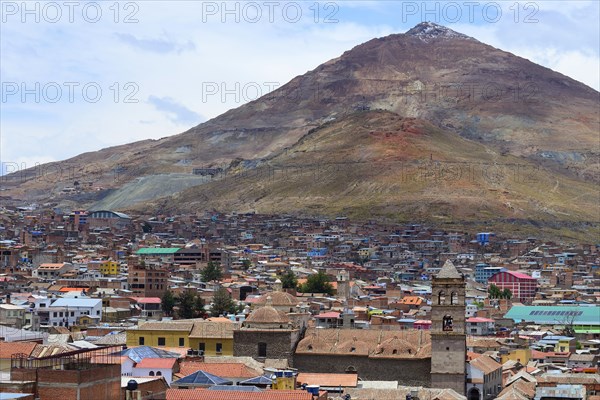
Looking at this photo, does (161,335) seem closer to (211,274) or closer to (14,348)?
(14,348)

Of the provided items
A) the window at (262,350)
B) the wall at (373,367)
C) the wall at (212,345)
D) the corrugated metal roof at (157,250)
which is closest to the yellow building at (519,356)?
the wall at (373,367)

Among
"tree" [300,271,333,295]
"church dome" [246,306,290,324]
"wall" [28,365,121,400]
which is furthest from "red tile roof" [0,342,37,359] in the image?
"tree" [300,271,333,295]

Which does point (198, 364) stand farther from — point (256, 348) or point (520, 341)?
point (520, 341)

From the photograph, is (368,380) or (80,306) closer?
(368,380)

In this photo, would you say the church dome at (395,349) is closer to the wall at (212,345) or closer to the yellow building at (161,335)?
the wall at (212,345)

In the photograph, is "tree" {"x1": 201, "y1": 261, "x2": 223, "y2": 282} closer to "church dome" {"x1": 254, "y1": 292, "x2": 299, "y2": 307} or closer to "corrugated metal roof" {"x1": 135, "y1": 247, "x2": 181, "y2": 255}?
"corrugated metal roof" {"x1": 135, "y1": 247, "x2": 181, "y2": 255}

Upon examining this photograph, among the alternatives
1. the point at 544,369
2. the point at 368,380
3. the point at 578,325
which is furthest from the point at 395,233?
the point at 368,380
